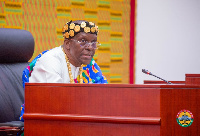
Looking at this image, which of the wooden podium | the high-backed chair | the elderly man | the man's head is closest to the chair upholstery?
the high-backed chair

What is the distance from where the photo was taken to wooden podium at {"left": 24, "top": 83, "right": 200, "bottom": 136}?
56.6 inches

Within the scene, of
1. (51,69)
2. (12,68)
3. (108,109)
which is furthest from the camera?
(12,68)

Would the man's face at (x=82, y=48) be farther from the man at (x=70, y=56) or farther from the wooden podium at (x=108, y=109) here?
the wooden podium at (x=108, y=109)

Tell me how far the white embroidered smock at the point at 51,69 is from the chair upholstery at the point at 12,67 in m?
0.34

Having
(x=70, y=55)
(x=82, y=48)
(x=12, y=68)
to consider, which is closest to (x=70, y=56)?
(x=70, y=55)

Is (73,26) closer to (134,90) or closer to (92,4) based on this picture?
(134,90)

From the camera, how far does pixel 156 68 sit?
354cm

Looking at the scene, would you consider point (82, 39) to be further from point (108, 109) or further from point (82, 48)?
point (108, 109)

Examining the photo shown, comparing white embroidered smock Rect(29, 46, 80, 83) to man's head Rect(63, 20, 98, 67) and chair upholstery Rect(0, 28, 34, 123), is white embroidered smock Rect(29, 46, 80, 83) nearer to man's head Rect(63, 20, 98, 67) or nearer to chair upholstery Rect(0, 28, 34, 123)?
man's head Rect(63, 20, 98, 67)

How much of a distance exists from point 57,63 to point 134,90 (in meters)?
0.64

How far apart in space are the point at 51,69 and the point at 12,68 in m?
0.58

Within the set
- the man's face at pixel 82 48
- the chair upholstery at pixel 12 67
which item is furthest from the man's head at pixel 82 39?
the chair upholstery at pixel 12 67

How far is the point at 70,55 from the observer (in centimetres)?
207

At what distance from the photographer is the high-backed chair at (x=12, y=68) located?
221 cm
